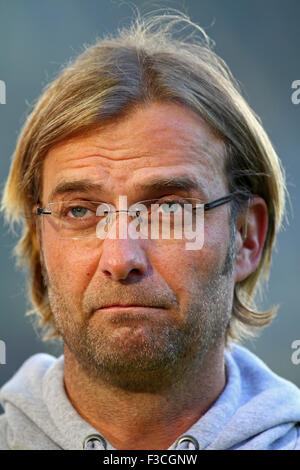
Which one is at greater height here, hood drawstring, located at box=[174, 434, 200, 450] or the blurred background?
the blurred background

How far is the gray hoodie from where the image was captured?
2.36m

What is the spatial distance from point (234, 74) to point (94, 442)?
377cm

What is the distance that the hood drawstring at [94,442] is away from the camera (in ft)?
7.76

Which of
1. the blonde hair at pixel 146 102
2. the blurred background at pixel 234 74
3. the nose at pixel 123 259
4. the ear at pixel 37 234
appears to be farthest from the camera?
the blurred background at pixel 234 74

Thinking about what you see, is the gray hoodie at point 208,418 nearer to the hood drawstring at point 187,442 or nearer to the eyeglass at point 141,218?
the hood drawstring at point 187,442

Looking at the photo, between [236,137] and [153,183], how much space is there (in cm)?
50

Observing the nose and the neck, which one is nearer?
the nose

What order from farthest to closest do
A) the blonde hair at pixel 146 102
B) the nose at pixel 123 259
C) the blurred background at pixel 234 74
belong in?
the blurred background at pixel 234 74
the blonde hair at pixel 146 102
the nose at pixel 123 259

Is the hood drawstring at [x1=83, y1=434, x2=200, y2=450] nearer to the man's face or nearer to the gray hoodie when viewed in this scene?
the gray hoodie

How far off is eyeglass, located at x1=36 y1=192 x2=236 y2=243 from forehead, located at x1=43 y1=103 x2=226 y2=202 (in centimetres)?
8

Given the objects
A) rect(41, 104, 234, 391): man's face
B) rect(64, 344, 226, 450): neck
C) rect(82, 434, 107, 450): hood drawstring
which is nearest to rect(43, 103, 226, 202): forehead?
rect(41, 104, 234, 391): man's face

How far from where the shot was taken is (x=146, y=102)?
8.10 ft

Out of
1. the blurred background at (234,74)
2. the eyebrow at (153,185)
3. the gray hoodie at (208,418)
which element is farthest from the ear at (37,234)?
the blurred background at (234,74)

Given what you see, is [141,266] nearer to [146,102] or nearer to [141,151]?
[141,151]
